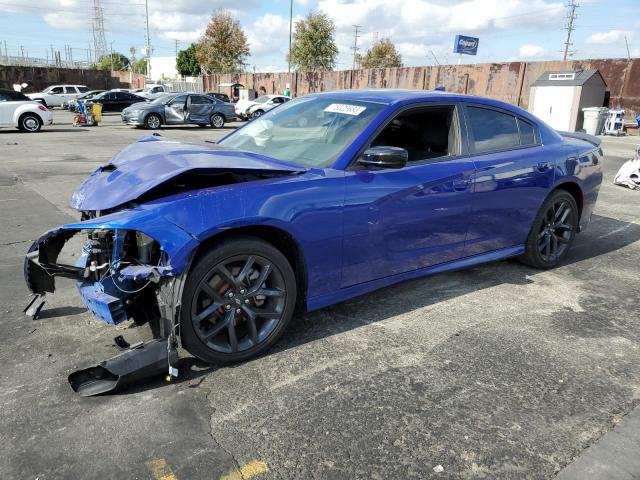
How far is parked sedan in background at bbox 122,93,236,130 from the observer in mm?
21469

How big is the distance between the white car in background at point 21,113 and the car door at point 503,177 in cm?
1853

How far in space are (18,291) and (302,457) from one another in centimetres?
300

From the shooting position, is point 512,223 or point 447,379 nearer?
point 447,379

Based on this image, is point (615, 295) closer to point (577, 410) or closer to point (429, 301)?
point (429, 301)

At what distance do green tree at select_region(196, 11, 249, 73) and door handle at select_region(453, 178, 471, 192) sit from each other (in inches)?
2197

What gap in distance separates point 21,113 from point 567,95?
2199 centimetres

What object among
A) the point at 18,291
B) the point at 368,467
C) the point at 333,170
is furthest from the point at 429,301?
the point at 18,291

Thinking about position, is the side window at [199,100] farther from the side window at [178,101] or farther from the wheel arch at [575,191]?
the wheel arch at [575,191]

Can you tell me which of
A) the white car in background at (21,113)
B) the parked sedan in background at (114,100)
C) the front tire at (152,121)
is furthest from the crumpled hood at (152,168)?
the parked sedan in background at (114,100)

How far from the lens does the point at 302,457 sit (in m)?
2.31

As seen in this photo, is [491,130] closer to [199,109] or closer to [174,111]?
[174,111]

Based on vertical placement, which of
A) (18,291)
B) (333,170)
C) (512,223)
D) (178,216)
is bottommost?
(18,291)

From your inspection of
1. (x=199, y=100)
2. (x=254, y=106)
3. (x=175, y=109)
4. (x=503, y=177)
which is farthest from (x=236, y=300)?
(x=254, y=106)

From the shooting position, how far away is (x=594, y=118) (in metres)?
21.5
